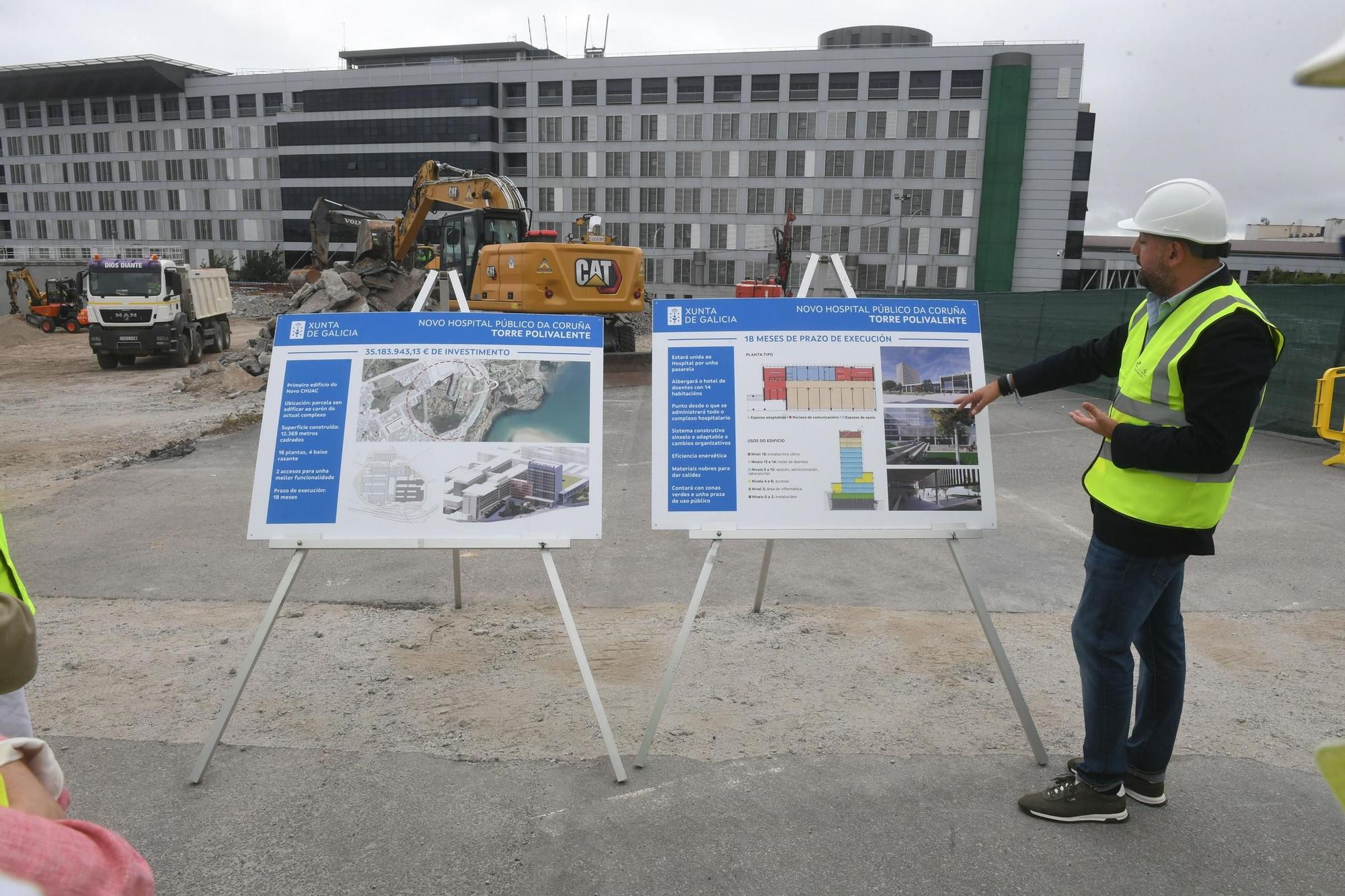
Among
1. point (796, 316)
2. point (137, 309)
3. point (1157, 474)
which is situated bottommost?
point (137, 309)

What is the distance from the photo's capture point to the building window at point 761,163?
64.3 m

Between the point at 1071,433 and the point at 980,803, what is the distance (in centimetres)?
943

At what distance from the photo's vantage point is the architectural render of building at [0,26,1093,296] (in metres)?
61.8

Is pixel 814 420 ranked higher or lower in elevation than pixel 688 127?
lower

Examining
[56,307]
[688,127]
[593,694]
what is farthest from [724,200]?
[593,694]

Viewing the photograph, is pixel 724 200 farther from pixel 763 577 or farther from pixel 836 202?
pixel 763 577

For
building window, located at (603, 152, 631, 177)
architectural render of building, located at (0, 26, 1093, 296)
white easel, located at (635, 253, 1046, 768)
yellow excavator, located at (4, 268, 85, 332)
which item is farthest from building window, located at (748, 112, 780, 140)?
white easel, located at (635, 253, 1046, 768)

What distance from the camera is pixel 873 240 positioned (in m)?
64.3

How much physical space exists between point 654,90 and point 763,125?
28.1ft

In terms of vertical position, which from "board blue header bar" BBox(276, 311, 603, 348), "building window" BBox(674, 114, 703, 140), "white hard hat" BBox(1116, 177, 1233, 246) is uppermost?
"building window" BBox(674, 114, 703, 140)

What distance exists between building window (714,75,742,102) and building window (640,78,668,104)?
3699mm

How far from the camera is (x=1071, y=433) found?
11.6 meters

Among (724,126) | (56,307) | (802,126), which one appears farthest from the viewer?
(724,126)

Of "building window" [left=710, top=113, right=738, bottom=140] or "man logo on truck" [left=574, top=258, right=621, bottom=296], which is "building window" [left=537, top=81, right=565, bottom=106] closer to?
"building window" [left=710, top=113, right=738, bottom=140]
